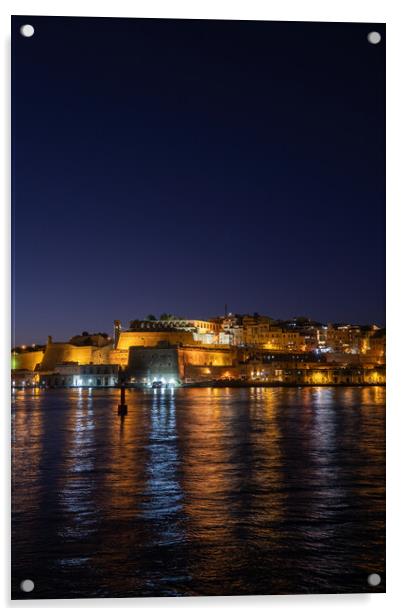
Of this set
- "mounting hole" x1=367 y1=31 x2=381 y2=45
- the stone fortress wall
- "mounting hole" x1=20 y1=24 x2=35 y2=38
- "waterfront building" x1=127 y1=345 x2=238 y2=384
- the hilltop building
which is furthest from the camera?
"waterfront building" x1=127 y1=345 x2=238 y2=384

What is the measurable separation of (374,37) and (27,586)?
3.02 metres

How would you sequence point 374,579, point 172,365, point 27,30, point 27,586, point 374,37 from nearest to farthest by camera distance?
point 27,586
point 374,579
point 27,30
point 374,37
point 172,365

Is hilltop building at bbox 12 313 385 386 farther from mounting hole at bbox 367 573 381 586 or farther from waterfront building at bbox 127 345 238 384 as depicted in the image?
mounting hole at bbox 367 573 381 586

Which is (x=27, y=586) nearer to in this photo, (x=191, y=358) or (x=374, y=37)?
(x=374, y=37)

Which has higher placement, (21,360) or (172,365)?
(21,360)

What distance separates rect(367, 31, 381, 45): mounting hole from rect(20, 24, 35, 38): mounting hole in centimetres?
162

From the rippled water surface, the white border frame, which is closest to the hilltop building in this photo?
the rippled water surface

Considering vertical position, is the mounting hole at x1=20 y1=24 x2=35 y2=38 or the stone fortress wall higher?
the mounting hole at x1=20 y1=24 x2=35 y2=38

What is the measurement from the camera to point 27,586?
10.4ft

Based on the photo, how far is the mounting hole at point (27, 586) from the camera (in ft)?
10.4

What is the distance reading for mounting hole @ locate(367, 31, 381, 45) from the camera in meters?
3.62
